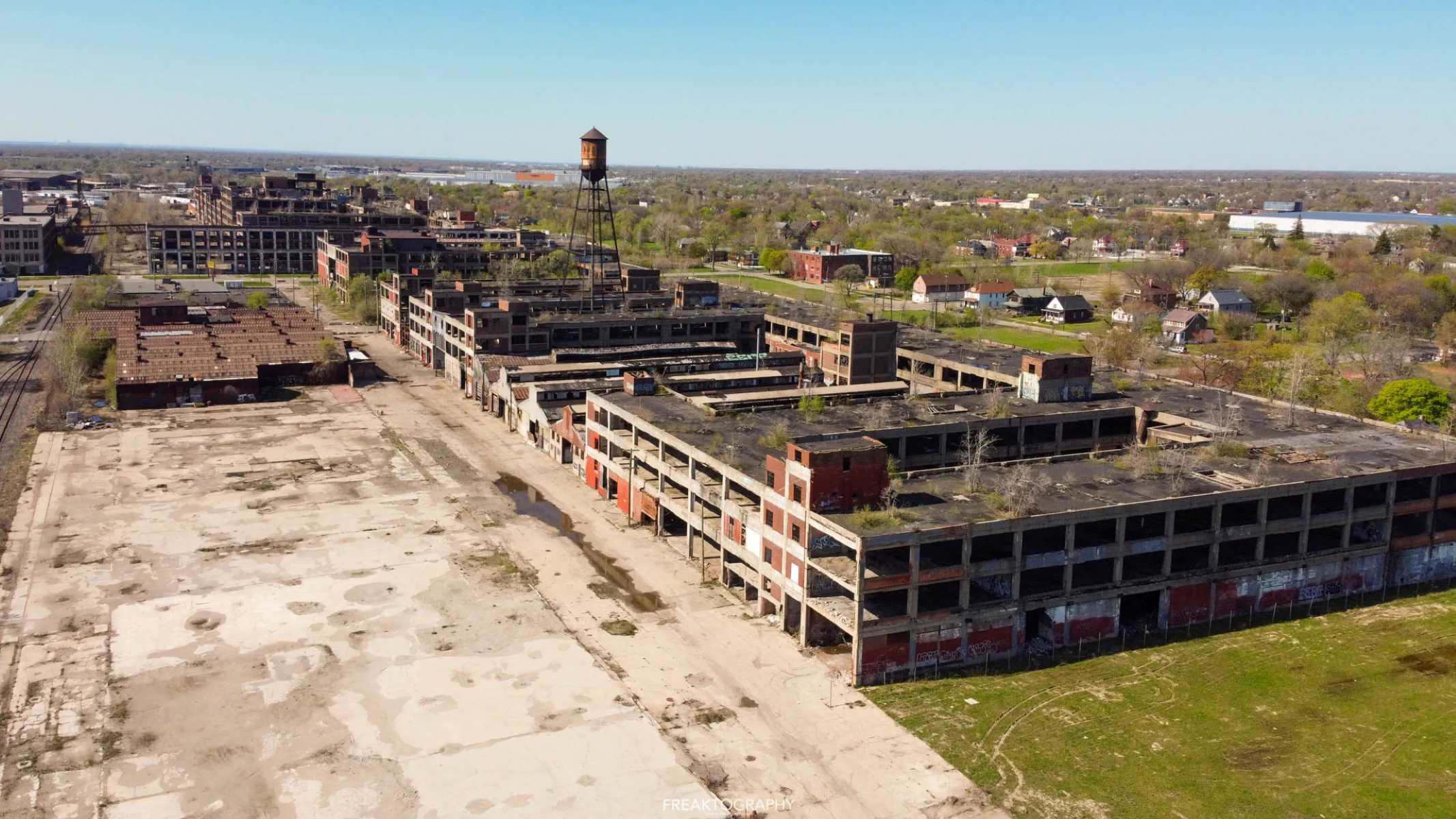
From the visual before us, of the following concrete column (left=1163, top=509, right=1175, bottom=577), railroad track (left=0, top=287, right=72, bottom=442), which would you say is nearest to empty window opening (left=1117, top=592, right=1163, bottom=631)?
concrete column (left=1163, top=509, right=1175, bottom=577)

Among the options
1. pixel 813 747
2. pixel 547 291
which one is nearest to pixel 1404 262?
pixel 547 291

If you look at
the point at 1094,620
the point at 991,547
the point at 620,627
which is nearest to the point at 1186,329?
the point at 1094,620

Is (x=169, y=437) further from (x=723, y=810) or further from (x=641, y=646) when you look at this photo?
(x=723, y=810)

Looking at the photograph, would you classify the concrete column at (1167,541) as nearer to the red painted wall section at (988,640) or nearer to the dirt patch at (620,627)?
the red painted wall section at (988,640)

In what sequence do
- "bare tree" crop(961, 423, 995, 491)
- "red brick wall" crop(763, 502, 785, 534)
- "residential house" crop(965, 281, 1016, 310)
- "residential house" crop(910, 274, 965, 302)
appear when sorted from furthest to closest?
"residential house" crop(910, 274, 965, 302)
"residential house" crop(965, 281, 1016, 310)
"bare tree" crop(961, 423, 995, 491)
"red brick wall" crop(763, 502, 785, 534)

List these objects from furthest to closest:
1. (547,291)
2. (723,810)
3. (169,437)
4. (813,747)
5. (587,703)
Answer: (547,291), (169,437), (587,703), (813,747), (723,810)

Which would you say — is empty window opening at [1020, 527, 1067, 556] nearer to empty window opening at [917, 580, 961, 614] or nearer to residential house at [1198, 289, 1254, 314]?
empty window opening at [917, 580, 961, 614]
